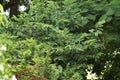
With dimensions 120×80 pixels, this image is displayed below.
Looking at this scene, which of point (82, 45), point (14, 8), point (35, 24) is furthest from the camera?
point (14, 8)

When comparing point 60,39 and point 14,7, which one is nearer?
point 60,39

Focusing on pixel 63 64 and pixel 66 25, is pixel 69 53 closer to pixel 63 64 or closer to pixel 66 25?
pixel 63 64

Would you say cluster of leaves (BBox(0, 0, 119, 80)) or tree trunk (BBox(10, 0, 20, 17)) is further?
tree trunk (BBox(10, 0, 20, 17))

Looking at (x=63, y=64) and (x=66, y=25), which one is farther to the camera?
(x=66, y=25)

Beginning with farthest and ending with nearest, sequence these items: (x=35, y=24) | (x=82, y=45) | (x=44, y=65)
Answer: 1. (x=35, y=24)
2. (x=82, y=45)
3. (x=44, y=65)

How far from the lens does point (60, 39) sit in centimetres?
600

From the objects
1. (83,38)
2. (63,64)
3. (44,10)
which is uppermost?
(44,10)

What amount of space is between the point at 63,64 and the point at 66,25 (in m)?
0.88

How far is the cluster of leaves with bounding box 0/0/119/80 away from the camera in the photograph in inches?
→ 203

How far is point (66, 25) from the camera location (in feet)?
21.3

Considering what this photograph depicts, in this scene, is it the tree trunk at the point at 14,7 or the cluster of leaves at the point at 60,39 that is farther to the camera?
the tree trunk at the point at 14,7

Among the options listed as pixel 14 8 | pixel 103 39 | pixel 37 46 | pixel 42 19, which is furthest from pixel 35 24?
pixel 14 8

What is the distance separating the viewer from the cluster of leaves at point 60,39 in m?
5.15

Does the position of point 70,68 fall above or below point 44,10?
below
